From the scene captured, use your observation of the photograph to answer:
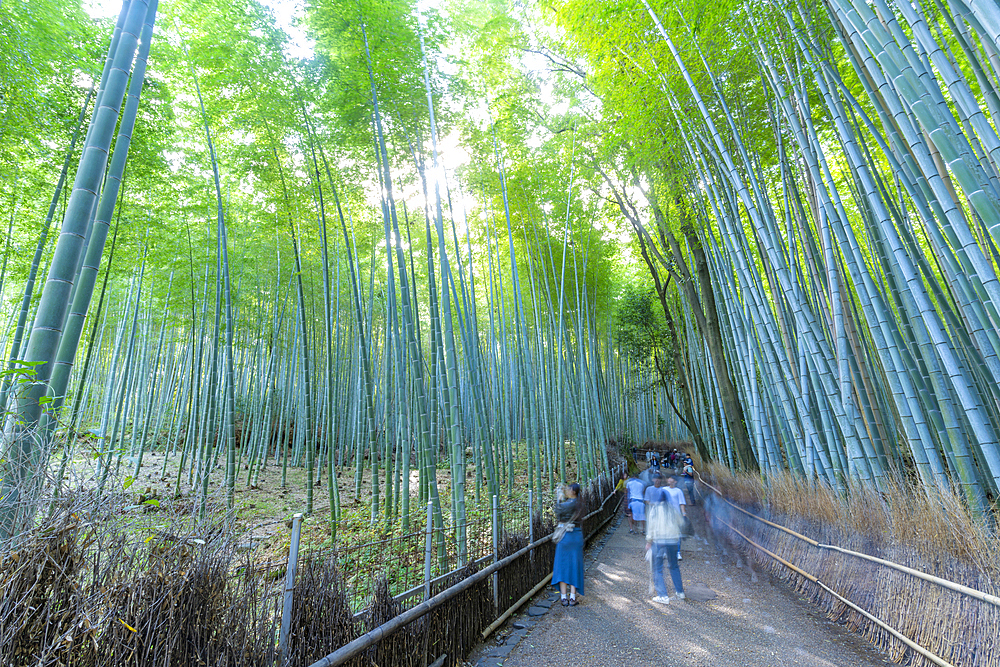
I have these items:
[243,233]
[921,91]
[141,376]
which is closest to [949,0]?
[921,91]

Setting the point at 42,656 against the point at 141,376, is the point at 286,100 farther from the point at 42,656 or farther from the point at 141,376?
the point at 141,376

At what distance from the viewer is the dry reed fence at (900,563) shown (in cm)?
186

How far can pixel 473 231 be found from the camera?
23.9ft

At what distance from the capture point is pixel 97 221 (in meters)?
1.63

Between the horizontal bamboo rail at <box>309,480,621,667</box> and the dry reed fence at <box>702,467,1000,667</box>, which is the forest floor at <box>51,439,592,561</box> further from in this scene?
the dry reed fence at <box>702,467,1000,667</box>

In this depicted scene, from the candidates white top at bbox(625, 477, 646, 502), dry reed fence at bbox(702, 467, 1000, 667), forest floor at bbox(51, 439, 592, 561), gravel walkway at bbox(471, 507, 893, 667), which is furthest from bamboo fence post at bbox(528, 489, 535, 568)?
white top at bbox(625, 477, 646, 502)

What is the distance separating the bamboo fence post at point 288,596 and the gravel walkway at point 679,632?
4.49ft

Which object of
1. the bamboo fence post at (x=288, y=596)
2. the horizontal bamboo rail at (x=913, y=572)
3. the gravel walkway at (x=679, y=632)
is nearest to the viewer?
the bamboo fence post at (x=288, y=596)

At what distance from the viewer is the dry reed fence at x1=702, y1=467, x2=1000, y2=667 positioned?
1.86 meters

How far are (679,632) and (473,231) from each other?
586 cm

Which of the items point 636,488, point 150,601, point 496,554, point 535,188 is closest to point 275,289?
point 535,188

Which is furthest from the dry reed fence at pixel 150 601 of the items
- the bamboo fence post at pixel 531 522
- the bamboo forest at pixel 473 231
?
the bamboo fence post at pixel 531 522

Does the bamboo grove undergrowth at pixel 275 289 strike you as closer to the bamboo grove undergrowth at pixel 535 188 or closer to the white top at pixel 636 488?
the bamboo grove undergrowth at pixel 535 188

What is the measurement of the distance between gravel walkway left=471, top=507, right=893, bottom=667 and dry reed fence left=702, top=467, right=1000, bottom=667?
0.63 feet
